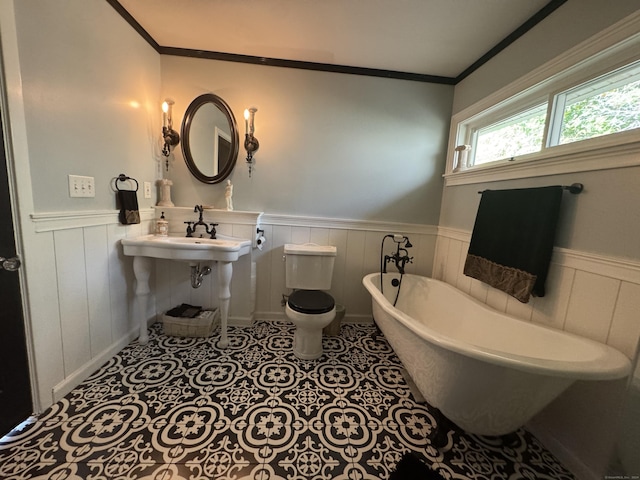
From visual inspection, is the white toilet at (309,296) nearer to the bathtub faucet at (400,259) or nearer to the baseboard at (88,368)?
the bathtub faucet at (400,259)

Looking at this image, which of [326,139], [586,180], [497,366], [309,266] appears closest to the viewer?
[497,366]

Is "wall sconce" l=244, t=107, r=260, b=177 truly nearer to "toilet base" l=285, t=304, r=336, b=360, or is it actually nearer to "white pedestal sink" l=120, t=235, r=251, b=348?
"white pedestal sink" l=120, t=235, r=251, b=348

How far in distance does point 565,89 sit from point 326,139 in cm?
157

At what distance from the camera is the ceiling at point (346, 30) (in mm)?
1503

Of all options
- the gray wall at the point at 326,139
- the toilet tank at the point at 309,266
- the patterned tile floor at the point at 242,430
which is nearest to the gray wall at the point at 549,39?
the gray wall at the point at 326,139

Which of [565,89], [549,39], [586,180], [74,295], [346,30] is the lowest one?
[74,295]

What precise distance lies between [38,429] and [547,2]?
3484 millimetres

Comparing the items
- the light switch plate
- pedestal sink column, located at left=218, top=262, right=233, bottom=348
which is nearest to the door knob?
the light switch plate

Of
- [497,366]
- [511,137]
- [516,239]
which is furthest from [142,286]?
[511,137]

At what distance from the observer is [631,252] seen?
3.43ft

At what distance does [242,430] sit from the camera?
1250 millimetres

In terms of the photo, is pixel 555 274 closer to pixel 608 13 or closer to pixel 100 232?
pixel 608 13

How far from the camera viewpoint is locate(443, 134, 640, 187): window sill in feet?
3.51

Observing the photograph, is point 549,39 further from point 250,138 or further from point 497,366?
point 250,138
